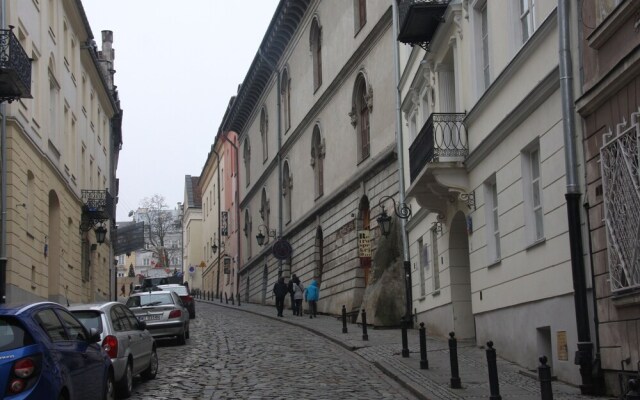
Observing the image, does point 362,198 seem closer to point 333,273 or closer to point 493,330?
point 333,273

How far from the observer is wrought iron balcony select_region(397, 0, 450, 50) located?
2059 centimetres

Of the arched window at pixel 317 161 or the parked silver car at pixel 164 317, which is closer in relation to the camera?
the parked silver car at pixel 164 317

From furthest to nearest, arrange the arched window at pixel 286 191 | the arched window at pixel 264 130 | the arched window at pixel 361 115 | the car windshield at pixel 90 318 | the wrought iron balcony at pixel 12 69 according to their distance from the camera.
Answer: the arched window at pixel 264 130
the arched window at pixel 286 191
the arched window at pixel 361 115
the wrought iron balcony at pixel 12 69
the car windshield at pixel 90 318

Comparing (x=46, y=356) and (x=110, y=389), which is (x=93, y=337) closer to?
(x=110, y=389)

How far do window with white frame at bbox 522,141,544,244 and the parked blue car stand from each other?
7509 mm

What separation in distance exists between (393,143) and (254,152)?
30569 mm

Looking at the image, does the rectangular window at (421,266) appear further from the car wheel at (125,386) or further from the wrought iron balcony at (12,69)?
the car wheel at (125,386)

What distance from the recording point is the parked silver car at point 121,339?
13469 mm

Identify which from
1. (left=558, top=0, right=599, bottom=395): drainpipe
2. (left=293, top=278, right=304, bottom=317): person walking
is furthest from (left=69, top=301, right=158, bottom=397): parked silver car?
(left=293, top=278, right=304, bottom=317): person walking

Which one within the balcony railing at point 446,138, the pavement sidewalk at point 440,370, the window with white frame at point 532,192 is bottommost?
the pavement sidewalk at point 440,370

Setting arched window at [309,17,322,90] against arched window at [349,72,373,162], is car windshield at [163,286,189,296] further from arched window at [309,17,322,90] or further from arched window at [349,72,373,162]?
arched window at [309,17,322,90]

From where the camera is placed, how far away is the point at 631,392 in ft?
24.1

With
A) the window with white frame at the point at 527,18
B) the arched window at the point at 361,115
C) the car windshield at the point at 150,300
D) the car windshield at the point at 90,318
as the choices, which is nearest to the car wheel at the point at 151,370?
the car windshield at the point at 90,318

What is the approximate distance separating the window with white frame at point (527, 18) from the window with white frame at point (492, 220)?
3.12 metres
